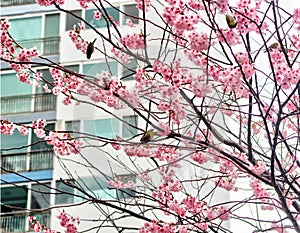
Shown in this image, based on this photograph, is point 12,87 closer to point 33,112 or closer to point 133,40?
point 33,112

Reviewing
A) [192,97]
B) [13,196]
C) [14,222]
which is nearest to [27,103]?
[13,196]

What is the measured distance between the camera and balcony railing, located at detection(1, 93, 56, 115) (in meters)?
4.49

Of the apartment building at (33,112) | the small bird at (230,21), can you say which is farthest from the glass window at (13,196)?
the small bird at (230,21)

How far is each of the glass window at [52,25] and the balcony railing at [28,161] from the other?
796 mm

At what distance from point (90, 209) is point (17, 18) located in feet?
5.13

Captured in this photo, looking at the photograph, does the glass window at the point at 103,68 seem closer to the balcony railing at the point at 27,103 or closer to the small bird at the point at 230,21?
the small bird at the point at 230,21

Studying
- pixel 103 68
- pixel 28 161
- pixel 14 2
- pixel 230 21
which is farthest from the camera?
pixel 14 2

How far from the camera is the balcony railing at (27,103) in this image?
449 centimetres

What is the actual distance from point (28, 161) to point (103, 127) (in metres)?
2.30

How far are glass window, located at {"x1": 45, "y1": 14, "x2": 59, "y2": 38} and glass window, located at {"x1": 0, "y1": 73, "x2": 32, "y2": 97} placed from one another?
36 cm

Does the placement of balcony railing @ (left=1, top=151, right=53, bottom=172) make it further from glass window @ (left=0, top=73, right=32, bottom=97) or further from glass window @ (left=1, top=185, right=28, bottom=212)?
glass window @ (left=0, top=73, right=32, bottom=97)

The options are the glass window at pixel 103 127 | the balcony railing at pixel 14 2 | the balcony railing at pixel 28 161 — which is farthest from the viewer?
the balcony railing at pixel 14 2

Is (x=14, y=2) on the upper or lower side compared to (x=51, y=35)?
upper

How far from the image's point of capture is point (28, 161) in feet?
14.4
